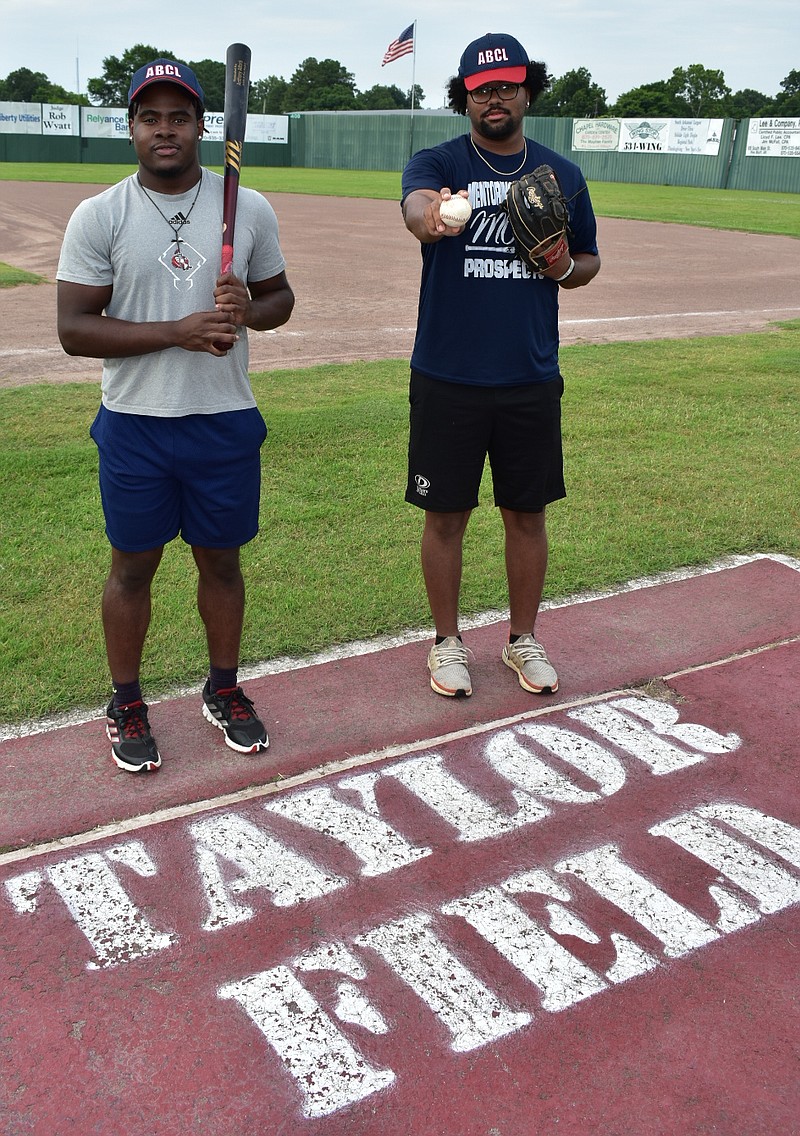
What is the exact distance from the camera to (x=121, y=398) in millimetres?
3084

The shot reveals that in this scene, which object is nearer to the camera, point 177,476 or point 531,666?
point 177,476

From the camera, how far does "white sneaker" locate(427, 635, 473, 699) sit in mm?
3814

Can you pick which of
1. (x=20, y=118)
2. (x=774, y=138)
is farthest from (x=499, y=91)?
(x=20, y=118)

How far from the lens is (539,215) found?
10.7 feet

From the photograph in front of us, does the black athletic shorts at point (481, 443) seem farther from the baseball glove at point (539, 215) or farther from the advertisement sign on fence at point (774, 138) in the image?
the advertisement sign on fence at point (774, 138)

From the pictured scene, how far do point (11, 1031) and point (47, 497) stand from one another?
12.2 feet

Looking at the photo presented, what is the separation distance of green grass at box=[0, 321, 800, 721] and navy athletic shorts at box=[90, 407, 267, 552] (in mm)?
860

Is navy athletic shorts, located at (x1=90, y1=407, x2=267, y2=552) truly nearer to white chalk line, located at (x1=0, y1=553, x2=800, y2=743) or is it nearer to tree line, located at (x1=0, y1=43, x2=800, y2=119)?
white chalk line, located at (x1=0, y1=553, x2=800, y2=743)

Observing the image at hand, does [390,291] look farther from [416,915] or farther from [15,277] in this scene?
[416,915]

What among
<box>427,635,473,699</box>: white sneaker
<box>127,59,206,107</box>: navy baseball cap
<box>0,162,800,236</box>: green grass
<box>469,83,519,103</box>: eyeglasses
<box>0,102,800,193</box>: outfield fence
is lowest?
<box>427,635,473,699</box>: white sneaker

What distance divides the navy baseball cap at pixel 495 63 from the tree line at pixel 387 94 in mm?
60691

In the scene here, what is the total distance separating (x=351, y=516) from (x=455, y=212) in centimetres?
252

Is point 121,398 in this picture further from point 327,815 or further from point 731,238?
point 731,238

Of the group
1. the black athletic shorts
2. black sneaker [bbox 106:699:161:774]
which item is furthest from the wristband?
black sneaker [bbox 106:699:161:774]
